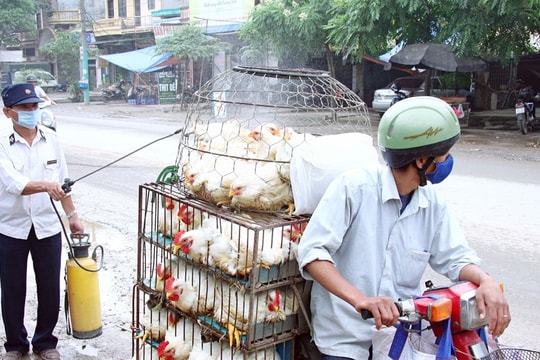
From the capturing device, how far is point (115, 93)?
3294 cm

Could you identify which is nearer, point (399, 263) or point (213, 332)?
point (399, 263)

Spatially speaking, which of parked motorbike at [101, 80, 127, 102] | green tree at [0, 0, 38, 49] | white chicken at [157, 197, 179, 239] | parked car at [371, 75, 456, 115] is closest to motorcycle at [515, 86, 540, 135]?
parked car at [371, 75, 456, 115]

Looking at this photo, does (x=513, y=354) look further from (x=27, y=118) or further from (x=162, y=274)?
(x=27, y=118)

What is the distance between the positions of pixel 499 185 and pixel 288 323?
745cm

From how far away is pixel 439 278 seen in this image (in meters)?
5.00

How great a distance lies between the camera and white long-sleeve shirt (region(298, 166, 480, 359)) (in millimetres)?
1971

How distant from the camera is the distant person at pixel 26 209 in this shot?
3.29 m

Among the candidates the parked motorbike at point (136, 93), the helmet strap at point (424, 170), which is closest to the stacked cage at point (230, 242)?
the helmet strap at point (424, 170)

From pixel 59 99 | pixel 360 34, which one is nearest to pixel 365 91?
pixel 360 34

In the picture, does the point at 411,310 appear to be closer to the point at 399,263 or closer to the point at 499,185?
the point at 399,263

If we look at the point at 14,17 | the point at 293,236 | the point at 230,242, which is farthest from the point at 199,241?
the point at 14,17

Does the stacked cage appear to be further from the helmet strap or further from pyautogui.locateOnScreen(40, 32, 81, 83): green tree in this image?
pyautogui.locateOnScreen(40, 32, 81, 83): green tree

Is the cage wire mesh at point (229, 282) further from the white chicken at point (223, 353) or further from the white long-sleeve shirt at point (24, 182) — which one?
the white long-sleeve shirt at point (24, 182)

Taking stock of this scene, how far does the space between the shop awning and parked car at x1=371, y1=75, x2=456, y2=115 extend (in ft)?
37.7
